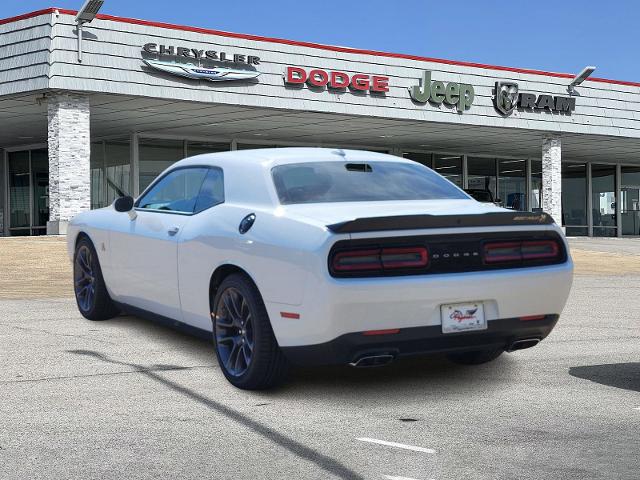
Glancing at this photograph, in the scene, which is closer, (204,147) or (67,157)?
(67,157)

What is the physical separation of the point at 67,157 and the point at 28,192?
34.9 feet

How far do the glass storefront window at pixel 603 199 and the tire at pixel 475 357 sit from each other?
36790 mm

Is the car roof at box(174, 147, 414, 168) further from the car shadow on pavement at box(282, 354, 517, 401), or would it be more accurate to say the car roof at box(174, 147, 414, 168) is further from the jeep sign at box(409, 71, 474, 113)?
the jeep sign at box(409, 71, 474, 113)

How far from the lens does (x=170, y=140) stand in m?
29.2

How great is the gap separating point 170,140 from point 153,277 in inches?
902

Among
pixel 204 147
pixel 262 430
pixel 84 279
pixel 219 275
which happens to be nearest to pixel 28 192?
pixel 204 147

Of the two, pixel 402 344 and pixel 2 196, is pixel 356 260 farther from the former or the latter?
pixel 2 196

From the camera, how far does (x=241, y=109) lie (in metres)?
23.8

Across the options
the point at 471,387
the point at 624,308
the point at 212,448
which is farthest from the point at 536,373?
the point at 624,308

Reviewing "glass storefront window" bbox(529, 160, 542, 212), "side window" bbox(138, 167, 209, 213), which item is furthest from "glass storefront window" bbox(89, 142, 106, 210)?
"side window" bbox(138, 167, 209, 213)

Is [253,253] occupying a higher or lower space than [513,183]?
A: lower

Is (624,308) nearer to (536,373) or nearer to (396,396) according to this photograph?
(536,373)

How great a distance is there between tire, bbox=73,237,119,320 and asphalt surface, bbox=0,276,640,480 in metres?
0.66

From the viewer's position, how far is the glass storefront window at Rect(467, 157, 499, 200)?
121 ft
